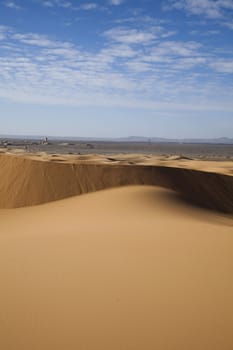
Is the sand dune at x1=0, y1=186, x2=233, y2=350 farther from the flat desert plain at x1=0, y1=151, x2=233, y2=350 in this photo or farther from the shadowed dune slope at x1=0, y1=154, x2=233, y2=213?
the shadowed dune slope at x1=0, y1=154, x2=233, y2=213

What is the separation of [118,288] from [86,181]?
9926mm

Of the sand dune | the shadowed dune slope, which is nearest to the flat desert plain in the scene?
the sand dune

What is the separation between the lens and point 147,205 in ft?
33.4

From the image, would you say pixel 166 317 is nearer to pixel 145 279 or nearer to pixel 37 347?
pixel 145 279

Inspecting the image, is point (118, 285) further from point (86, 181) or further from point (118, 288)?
point (86, 181)

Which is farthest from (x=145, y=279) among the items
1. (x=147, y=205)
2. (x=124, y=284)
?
(x=147, y=205)

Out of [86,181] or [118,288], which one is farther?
[86,181]

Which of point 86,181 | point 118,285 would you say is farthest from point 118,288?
point 86,181

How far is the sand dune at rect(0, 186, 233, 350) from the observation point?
3.06 meters

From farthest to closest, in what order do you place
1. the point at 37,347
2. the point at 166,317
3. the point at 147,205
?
the point at 147,205
the point at 166,317
the point at 37,347

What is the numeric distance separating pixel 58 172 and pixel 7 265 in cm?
955

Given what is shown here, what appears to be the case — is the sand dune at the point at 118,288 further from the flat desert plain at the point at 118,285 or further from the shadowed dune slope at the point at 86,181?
the shadowed dune slope at the point at 86,181

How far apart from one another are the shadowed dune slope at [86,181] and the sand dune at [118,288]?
21.2 ft

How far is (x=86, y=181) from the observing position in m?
13.8
